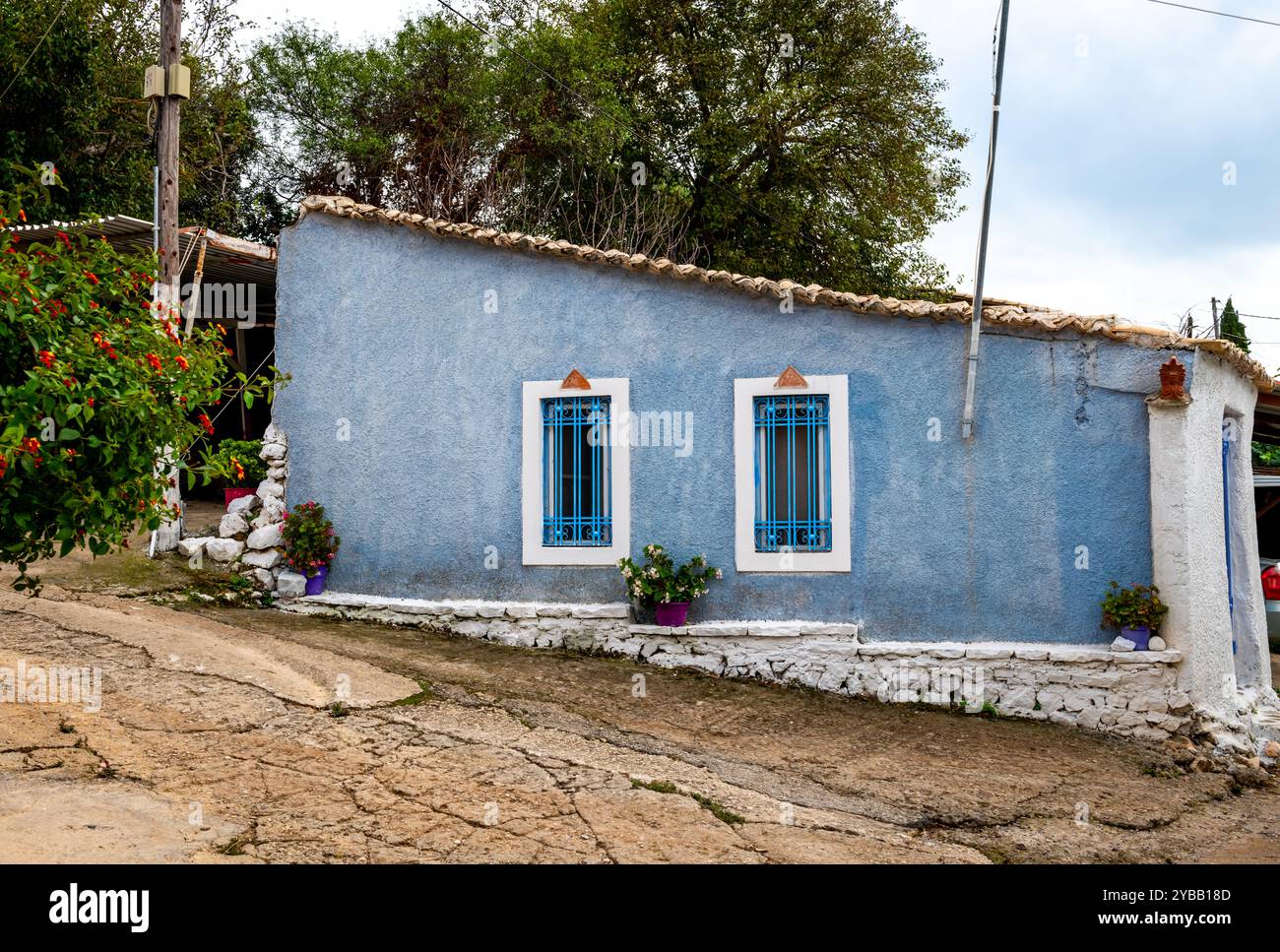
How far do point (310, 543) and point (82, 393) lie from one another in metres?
5.03

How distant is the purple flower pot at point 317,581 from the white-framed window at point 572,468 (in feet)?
6.15

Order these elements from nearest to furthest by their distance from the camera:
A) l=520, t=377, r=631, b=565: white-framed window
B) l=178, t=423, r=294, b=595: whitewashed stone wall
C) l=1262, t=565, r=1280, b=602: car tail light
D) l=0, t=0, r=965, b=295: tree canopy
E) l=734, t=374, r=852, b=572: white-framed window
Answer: l=734, t=374, r=852, b=572: white-framed window, l=520, t=377, r=631, b=565: white-framed window, l=178, t=423, r=294, b=595: whitewashed stone wall, l=1262, t=565, r=1280, b=602: car tail light, l=0, t=0, r=965, b=295: tree canopy

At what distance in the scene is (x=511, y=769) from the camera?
225 inches

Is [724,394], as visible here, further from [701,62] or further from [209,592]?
[701,62]

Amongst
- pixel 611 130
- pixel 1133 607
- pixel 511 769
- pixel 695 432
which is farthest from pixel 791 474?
pixel 611 130

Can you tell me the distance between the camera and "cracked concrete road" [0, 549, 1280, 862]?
15.6 ft

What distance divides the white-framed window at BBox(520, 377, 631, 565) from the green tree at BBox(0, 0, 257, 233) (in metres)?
8.98

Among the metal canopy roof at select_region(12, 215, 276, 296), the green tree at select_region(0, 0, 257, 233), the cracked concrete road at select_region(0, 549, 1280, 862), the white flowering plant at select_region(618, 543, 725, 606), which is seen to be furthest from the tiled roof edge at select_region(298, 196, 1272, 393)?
the green tree at select_region(0, 0, 257, 233)

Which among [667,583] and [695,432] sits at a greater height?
[695,432]

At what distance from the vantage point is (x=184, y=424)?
4.95 m

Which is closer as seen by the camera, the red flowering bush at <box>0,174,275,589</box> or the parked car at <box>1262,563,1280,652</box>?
the red flowering bush at <box>0,174,275,589</box>

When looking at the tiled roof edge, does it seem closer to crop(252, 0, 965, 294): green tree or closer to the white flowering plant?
the white flowering plant

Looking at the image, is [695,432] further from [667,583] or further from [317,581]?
[317,581]

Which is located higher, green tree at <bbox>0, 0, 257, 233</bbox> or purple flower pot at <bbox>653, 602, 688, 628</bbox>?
green tree at <bbox>0, 0, 257, 233</bbox>
